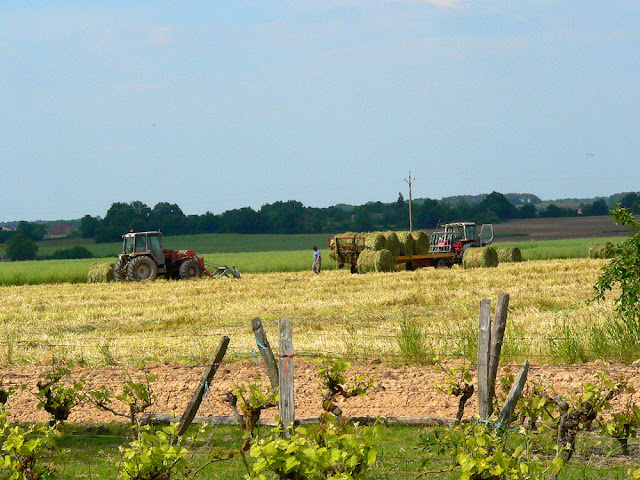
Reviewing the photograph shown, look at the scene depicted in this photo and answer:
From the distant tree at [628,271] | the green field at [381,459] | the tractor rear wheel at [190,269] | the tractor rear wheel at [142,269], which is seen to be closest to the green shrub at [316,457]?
the green field at [381,459]

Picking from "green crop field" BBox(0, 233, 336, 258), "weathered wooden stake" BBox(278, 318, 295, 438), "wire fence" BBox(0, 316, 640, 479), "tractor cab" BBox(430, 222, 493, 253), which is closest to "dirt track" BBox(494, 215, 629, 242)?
"green crop field" BBox(0, 233, 336, 258)

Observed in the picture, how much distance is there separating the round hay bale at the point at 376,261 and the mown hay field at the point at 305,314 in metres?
1.77

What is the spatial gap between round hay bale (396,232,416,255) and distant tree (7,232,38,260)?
44255mm

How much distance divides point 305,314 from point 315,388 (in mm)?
8317

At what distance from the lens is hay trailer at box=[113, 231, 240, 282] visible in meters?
30.0

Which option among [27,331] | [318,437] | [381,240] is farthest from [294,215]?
[318,437]

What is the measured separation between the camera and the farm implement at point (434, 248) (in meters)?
32.3

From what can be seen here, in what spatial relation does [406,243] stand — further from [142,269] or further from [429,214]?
[429,214]

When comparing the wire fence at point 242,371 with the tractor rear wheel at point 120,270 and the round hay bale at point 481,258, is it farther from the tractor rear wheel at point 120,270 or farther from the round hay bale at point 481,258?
the round hay bale at point 481,258

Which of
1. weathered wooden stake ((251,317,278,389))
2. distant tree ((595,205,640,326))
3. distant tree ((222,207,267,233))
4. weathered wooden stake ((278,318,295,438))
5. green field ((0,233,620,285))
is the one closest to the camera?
weathered wooden stake ((278,318,295,438))

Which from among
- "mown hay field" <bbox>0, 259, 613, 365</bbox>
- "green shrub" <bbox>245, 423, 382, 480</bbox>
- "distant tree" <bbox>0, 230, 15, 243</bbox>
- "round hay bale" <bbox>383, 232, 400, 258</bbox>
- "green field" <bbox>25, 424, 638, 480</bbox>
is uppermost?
"distant tree" <bbox>0, 230, 15, 243</bbox>

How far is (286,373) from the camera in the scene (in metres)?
6.71

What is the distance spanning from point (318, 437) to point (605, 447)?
321 centimetres

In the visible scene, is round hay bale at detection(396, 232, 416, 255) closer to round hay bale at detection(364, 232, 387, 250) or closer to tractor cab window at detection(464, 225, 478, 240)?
round hay bale at detection(364, 232, 387, 250)
